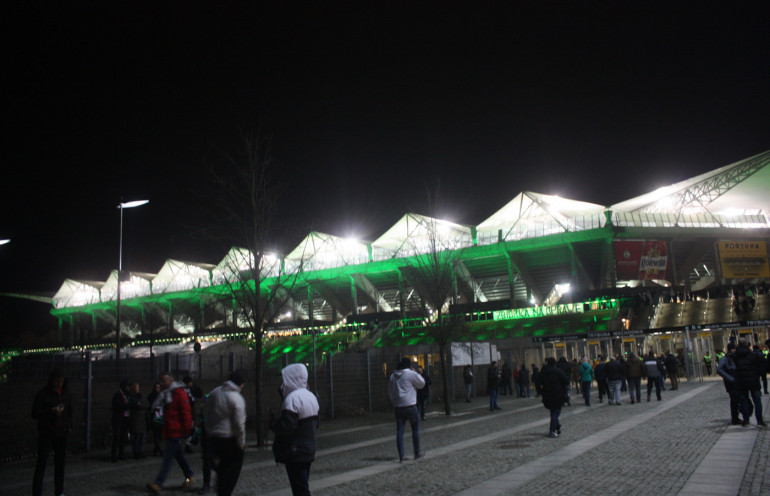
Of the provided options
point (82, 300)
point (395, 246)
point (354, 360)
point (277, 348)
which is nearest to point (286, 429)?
point (354, 360)

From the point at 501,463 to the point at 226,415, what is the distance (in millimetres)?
4865

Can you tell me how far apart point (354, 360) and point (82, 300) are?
9263 cm

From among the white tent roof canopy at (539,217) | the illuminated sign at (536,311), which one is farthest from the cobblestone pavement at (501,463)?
the white tent roof canopy at (539,217)

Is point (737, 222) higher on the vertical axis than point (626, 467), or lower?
higher

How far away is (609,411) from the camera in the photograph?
58.2 feet

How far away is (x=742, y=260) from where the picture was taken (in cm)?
5872

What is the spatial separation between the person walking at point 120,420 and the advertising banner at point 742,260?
58.2 meters

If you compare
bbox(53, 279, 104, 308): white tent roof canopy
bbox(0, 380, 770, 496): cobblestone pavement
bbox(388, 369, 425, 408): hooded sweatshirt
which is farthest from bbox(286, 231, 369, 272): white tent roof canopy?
bbox(388, 369, 425, 408): hooded sweatshirt

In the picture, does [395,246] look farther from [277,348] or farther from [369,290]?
[277,348]

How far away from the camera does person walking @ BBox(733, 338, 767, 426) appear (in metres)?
11.8

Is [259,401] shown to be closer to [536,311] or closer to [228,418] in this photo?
[228,418]

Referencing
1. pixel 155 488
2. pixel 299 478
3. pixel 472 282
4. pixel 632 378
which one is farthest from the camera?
pixel 472 282

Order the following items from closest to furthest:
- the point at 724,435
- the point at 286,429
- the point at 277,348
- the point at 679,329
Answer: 1. the point at 286,429
2. the point at 724,435
3. the point at 679,329
4. the point at 277,348

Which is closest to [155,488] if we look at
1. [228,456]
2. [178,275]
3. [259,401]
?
[228,456]
